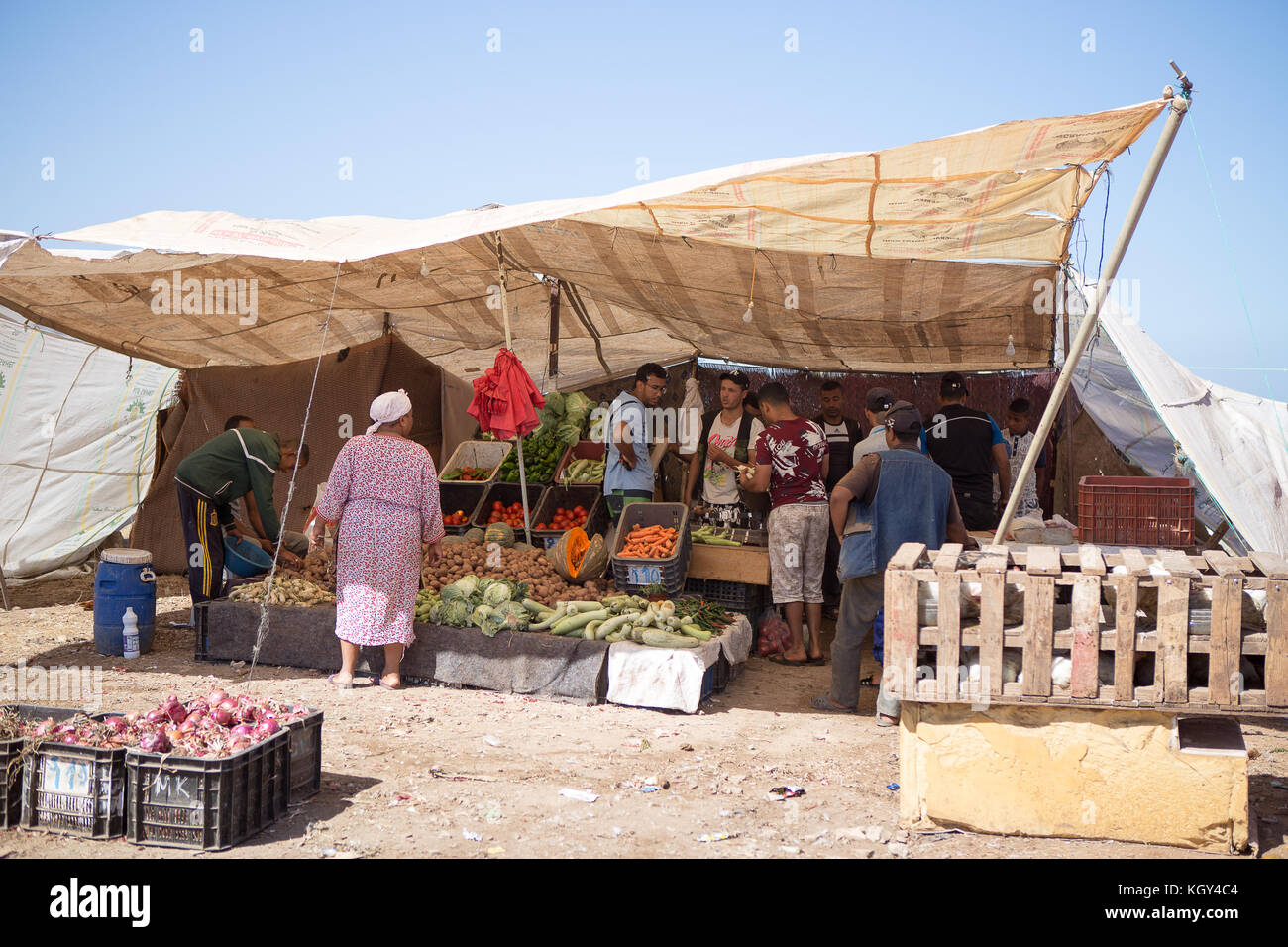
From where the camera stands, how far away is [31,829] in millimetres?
4137

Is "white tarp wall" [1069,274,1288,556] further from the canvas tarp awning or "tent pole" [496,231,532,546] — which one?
"tent pole" [496,231,532,546]

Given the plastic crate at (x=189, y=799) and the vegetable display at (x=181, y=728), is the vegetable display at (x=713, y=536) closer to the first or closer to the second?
the vegetable display at (x=181, y=728)

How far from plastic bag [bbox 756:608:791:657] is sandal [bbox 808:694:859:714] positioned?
1486 mm

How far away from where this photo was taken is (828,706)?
644cm

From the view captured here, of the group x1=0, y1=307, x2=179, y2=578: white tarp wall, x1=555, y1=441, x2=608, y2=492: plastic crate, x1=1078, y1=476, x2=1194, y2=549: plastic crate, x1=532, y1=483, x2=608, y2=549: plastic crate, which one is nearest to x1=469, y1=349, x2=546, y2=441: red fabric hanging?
x1=532, y1=483, x2=608, y2=549: plastic crate

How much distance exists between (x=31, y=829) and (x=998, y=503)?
7.28m

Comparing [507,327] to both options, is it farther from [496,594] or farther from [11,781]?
[11,781]

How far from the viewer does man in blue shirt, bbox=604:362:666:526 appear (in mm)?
7996

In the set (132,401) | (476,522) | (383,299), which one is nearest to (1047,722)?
(476,522)

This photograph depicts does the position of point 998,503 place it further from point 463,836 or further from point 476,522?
point 463,836

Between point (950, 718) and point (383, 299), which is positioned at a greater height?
point (383, 299)

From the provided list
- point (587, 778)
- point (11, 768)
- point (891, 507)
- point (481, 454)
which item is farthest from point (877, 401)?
point (11, 768)

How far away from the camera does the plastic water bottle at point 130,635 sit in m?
7.46

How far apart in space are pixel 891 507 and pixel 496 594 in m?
2.74
